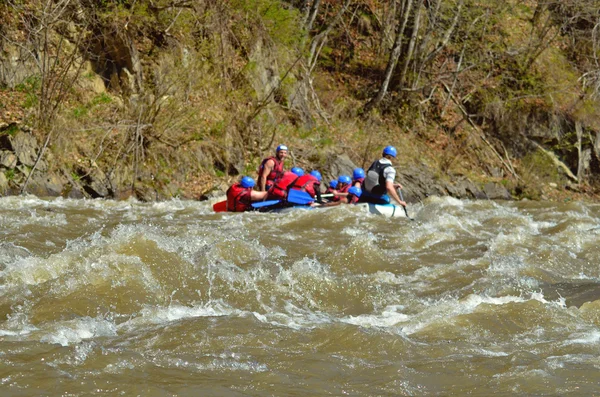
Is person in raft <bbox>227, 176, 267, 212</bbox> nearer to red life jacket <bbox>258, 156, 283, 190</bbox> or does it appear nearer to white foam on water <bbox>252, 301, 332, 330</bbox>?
red life jacket <bbox>258, 156, 283, 190</bbox>

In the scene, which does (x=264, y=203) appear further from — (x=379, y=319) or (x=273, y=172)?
(x=379, y=319)

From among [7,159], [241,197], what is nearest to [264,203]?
[241,197]

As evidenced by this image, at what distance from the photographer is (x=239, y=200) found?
39.8 feet

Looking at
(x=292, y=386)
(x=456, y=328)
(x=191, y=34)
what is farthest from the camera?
(x=191, y=34)

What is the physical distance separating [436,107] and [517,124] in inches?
97.5

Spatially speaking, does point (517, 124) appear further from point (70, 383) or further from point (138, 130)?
point (70, 383)

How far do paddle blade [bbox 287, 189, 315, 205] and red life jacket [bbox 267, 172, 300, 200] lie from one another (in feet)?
0.46

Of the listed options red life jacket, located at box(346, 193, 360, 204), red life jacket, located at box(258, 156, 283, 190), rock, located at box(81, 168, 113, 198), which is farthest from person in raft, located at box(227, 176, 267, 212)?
rock, located at box(81, 168, 113, 198)

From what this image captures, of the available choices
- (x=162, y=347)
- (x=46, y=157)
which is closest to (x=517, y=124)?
(x=46, y=157)

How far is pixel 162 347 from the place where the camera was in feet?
14.6

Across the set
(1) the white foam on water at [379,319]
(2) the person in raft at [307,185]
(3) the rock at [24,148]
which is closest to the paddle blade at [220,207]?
(2) the person in raft at [307,185]

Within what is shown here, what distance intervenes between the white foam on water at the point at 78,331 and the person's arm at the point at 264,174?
8.11m

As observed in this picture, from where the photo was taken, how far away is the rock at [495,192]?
19.3 m

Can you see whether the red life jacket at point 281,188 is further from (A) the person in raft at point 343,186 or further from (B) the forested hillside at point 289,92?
(B) the forested hillside at point 289,92
